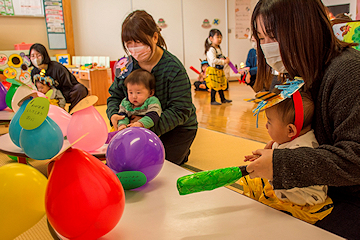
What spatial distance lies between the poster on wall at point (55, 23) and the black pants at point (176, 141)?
198 inches

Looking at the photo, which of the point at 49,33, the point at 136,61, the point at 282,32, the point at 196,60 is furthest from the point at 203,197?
the point at 196,60

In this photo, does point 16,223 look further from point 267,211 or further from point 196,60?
point 196,60

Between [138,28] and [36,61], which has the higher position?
[138,28]

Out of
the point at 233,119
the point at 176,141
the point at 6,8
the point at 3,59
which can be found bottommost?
the point at 233,119

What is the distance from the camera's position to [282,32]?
78cm

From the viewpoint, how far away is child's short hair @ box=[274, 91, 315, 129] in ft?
2.67

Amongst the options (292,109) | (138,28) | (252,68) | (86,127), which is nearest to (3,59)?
(252,68)

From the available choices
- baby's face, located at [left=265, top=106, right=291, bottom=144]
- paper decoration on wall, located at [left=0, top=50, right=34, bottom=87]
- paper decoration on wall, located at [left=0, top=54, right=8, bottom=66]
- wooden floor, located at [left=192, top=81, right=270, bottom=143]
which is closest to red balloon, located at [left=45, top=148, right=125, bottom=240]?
baby's face, located at [left=265, top=106, right=291, bottom=144]

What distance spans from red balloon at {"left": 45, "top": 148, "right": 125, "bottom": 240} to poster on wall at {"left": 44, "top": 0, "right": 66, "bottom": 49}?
19.6 ft

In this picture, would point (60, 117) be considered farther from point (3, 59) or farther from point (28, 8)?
point (28, 8)

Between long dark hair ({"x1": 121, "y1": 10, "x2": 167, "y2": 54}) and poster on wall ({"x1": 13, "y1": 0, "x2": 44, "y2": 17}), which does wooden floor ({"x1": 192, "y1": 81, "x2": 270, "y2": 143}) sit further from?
poster on wall ({"x1": 13, "y1": 0, "x2": 44, "y2": 17})

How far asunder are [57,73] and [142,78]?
6.43 feet

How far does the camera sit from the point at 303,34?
30.0 inches

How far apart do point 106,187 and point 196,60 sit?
713cm
